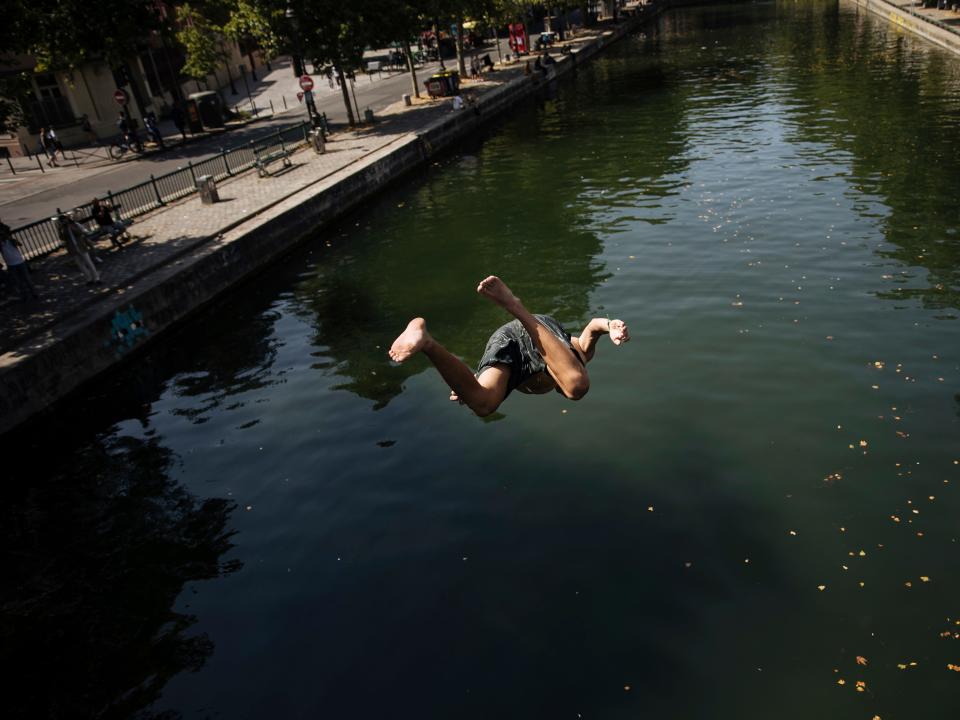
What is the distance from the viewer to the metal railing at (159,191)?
792 inches

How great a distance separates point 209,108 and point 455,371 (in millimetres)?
41596

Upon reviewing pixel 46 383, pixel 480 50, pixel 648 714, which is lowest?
pixel 648 714

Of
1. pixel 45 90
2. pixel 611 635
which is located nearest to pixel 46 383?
pixel 611 635

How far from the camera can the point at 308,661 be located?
7.91m

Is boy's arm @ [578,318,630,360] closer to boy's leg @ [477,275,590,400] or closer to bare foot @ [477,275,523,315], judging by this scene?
boy's leg @ [477,275,590,400]

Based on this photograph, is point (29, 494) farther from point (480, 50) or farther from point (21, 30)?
point (480, 50)

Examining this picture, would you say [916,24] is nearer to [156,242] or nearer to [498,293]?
[156,242]

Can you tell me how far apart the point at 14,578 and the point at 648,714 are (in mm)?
8451

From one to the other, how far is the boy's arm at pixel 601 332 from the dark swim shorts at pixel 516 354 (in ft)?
0.73

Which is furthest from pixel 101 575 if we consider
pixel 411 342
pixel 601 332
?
pixel 601 332

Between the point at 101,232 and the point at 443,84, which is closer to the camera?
the point at 101,232

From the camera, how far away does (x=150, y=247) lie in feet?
65.6

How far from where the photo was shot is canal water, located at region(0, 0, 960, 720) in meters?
7.50

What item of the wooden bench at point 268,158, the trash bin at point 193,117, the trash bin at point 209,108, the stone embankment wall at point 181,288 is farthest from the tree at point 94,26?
the stone embankment wall at point 181,288
